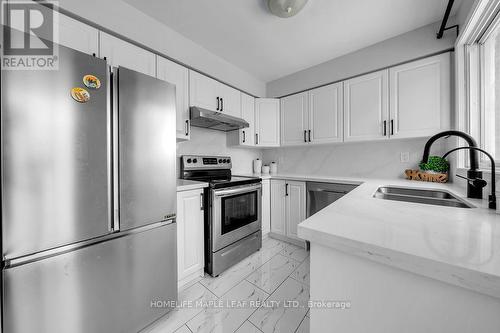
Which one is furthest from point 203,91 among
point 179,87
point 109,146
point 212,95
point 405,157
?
point 405,157

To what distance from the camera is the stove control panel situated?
2.22m

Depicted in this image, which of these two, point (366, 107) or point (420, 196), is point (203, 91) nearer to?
point (366, 107)

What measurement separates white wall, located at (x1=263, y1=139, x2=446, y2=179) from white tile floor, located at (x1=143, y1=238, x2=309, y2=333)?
4.29 ft

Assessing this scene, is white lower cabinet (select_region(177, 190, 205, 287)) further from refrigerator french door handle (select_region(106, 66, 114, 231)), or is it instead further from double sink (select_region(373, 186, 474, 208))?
double sink (select_region(373, 186, 474, 208))

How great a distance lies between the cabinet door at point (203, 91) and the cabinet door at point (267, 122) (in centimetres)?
83

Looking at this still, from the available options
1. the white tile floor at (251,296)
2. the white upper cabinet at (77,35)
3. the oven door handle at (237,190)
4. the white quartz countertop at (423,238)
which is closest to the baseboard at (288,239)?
the white tile floor at (251,296)

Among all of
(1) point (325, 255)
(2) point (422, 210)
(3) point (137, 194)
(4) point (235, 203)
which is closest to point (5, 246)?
(3) point (137, 194)

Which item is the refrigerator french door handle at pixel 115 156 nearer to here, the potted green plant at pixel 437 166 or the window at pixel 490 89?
the window at pixel 490 89

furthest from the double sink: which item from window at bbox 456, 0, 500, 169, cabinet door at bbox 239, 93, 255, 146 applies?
cabinet door at bbox 239, 93, 255, 146

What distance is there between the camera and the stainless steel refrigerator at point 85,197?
822 millimetres

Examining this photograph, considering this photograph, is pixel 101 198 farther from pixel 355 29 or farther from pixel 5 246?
pixel 355 29

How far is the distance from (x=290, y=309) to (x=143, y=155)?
5.21 feet

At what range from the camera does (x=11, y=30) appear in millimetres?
800

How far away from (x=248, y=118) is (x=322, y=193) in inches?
58.7
